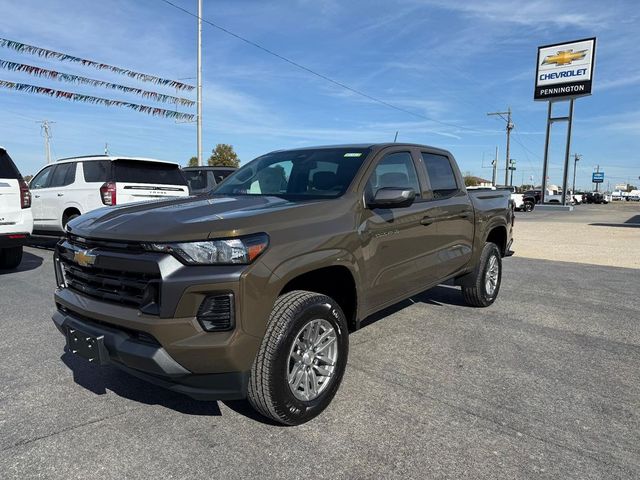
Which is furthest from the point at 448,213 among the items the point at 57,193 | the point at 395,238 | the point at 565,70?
the point at 565,70

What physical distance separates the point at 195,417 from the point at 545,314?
4312 mm

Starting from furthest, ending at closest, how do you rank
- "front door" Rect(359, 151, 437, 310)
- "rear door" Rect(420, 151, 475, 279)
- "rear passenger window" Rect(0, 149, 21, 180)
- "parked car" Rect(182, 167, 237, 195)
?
"parked car" Rect(182, 167, 237, 195) < "rear passenger window" Rect(0, 149, 21, 180) < "rear door" Rect(420, 151, 475, 279) < "front door" Rect(359, 151, 437, 310)

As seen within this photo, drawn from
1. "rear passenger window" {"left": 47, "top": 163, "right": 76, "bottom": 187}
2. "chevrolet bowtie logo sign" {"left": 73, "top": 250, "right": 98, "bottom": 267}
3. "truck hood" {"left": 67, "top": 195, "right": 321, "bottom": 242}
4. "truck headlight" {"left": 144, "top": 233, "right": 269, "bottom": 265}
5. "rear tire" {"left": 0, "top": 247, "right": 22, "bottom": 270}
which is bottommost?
"rear tire" {"left": 0, "top": 247, "right": 22, "bottom": 270}

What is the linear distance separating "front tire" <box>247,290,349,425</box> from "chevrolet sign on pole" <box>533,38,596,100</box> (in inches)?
1637

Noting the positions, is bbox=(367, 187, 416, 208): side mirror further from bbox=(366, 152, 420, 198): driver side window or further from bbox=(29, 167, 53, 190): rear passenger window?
bbox=(29, 167, 53, 190): rear passenger window

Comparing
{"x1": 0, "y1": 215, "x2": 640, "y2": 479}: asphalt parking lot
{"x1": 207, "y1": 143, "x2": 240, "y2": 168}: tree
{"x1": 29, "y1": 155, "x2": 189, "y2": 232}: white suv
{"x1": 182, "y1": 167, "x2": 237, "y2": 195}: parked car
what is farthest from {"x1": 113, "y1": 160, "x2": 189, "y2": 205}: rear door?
{"x1": 207, "y1": 143, "x2": 240, "y2": 168}: tree

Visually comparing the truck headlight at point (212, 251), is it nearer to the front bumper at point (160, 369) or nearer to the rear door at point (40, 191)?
the front bumper at point (160, 369)

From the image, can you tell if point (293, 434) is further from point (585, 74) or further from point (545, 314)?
point (585, 74)

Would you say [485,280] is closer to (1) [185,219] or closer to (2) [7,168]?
(1) [185,219]

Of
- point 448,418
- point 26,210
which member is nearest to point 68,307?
point 448,418

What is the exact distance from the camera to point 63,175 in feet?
31.5

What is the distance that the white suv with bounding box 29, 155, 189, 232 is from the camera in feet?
28.7

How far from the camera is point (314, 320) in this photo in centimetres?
292

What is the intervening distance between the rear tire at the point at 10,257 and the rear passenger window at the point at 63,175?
7.15ft
